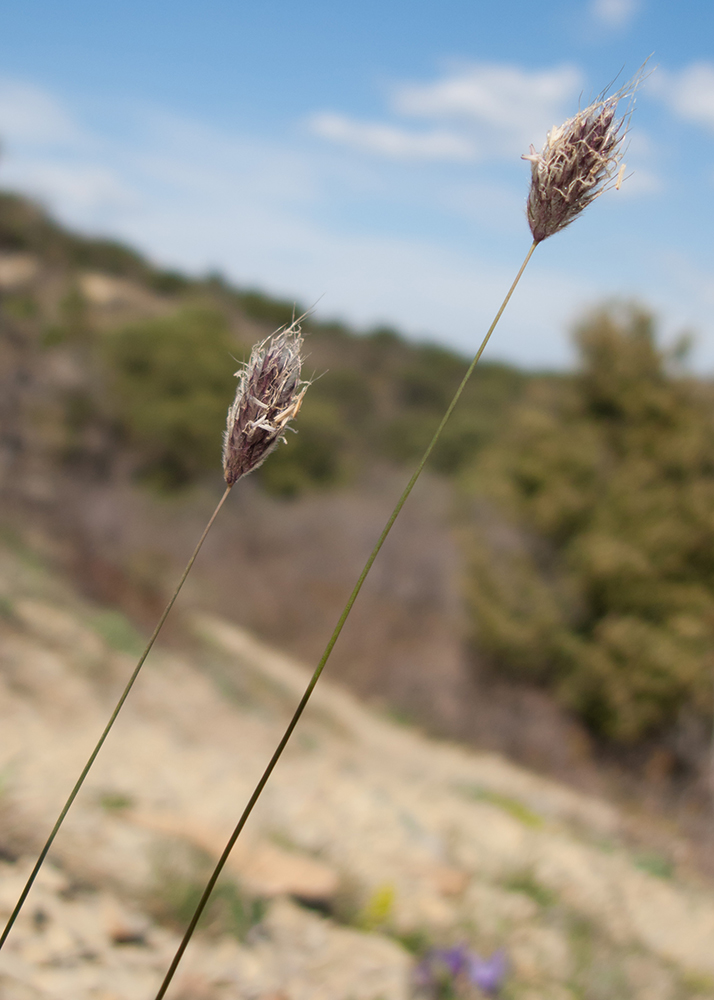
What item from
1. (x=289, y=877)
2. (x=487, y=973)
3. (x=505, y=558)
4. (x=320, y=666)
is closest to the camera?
(x=320, y=666)

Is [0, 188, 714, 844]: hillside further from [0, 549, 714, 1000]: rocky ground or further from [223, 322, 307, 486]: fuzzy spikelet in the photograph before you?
[223, 322, 307, 486]: fuzzy spikelet

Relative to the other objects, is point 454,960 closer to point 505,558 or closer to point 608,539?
point 608,539

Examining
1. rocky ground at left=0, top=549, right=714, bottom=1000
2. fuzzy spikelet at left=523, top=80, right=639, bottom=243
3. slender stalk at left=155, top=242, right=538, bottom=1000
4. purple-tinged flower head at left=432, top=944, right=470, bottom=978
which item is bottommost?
rocky ground at left=0, top=549, right=714, bottom=1000

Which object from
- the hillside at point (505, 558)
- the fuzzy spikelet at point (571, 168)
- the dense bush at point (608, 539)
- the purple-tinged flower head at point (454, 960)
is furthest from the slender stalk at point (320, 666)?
the dense bush at point (608, 539)

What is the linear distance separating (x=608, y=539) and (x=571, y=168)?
13.3 m

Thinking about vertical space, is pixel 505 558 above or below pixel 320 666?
above

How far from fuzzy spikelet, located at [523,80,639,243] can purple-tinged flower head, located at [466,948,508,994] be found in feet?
8.79

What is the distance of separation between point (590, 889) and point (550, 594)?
968 cm

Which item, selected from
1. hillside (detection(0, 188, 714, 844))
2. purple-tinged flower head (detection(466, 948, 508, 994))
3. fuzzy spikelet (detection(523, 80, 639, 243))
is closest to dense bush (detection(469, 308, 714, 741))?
hillside (detection(0, 188, 714, 844))

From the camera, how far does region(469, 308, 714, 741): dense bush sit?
13.1 m

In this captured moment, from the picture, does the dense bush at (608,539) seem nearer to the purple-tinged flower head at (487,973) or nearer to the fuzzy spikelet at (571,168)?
the purple-tinged flower head at (487,973)

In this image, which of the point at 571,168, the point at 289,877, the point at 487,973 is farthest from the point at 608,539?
the point at 571,168

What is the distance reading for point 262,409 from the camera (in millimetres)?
1205

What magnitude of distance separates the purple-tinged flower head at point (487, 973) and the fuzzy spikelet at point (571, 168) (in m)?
2.68
